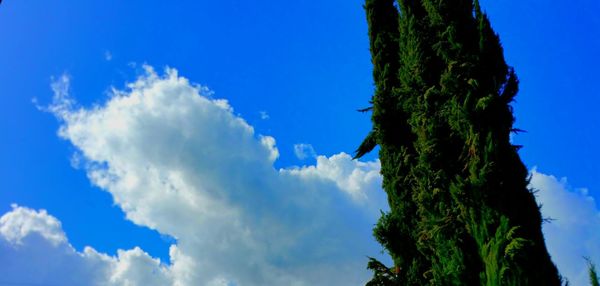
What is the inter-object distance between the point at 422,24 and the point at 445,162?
4.67m

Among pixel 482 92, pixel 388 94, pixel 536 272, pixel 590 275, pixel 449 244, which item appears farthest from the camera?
pixel 590 275

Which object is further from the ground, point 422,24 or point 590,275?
point 422,24

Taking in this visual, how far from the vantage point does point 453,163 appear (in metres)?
11.1

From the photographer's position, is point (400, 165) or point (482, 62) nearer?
point (482, 62)

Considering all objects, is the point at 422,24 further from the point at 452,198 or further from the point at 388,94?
the point at 452,198

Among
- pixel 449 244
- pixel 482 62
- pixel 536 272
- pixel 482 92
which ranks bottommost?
pixel 536 272

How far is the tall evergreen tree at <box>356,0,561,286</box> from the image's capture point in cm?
948

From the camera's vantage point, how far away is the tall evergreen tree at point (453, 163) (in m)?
9.48

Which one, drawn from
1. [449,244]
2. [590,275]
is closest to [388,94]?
[449,244]

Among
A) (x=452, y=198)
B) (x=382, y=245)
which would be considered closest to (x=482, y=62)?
(x=452, y=198)

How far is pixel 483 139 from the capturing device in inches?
405

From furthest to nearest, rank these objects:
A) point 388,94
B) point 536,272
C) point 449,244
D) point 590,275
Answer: point 590,275
point 388,94
point 449,244
point 536,272

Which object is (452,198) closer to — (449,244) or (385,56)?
(449,244)

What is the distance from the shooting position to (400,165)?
13.9 meters
